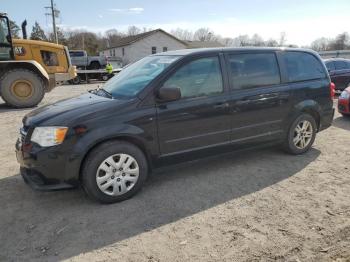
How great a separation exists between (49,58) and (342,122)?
10.4 metres

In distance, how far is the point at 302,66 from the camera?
17.6 feet

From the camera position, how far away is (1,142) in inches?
259

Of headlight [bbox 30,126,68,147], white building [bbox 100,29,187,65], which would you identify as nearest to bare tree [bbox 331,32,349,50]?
white building [bbox 100,29,187,65]

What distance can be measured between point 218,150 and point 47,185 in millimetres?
2257

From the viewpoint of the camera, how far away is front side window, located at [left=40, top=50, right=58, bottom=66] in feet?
40.7

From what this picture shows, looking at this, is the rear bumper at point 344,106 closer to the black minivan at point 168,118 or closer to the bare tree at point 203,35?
the black minivan at point 168,118

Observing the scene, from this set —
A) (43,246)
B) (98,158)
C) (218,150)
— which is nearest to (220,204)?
(218,150)

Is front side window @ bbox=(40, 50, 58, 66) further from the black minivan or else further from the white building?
the white building

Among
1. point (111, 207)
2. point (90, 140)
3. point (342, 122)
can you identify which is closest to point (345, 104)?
point (342, 122)

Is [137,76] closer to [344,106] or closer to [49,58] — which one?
[344,106]

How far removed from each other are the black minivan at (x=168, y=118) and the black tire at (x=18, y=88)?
731 cm

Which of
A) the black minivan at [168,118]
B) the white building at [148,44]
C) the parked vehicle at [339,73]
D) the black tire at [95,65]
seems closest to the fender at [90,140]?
the black minivan at [168,118]

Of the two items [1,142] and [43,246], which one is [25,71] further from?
[43,246]

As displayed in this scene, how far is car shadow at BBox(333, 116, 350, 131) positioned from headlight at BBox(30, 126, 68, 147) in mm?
6446
